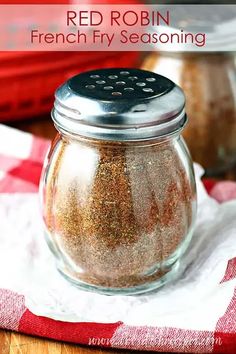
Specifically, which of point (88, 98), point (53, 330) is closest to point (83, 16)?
point (88, 98)

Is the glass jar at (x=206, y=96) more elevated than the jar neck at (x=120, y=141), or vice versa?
the jar neck at (x=120, y=141)

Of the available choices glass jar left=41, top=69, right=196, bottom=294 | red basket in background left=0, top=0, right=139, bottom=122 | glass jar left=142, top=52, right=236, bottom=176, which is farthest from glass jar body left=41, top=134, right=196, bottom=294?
red basket in background left=0, top=0, right=139, bottom=122

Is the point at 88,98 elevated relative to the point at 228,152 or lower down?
elevated

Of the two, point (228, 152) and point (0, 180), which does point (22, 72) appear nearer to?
point (0, 180)

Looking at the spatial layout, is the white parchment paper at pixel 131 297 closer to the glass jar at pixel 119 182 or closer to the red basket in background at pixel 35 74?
the glass jar at pixel 119 182

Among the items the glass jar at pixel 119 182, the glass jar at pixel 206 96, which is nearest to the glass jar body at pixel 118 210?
the glass jar at pixel 119 182

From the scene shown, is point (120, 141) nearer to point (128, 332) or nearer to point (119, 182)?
point (119, 182)

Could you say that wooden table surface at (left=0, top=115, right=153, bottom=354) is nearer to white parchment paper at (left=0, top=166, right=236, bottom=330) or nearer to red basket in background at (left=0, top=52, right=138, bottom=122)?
white parchment paper at (left=0, top=166, right=236, bottom=330)
